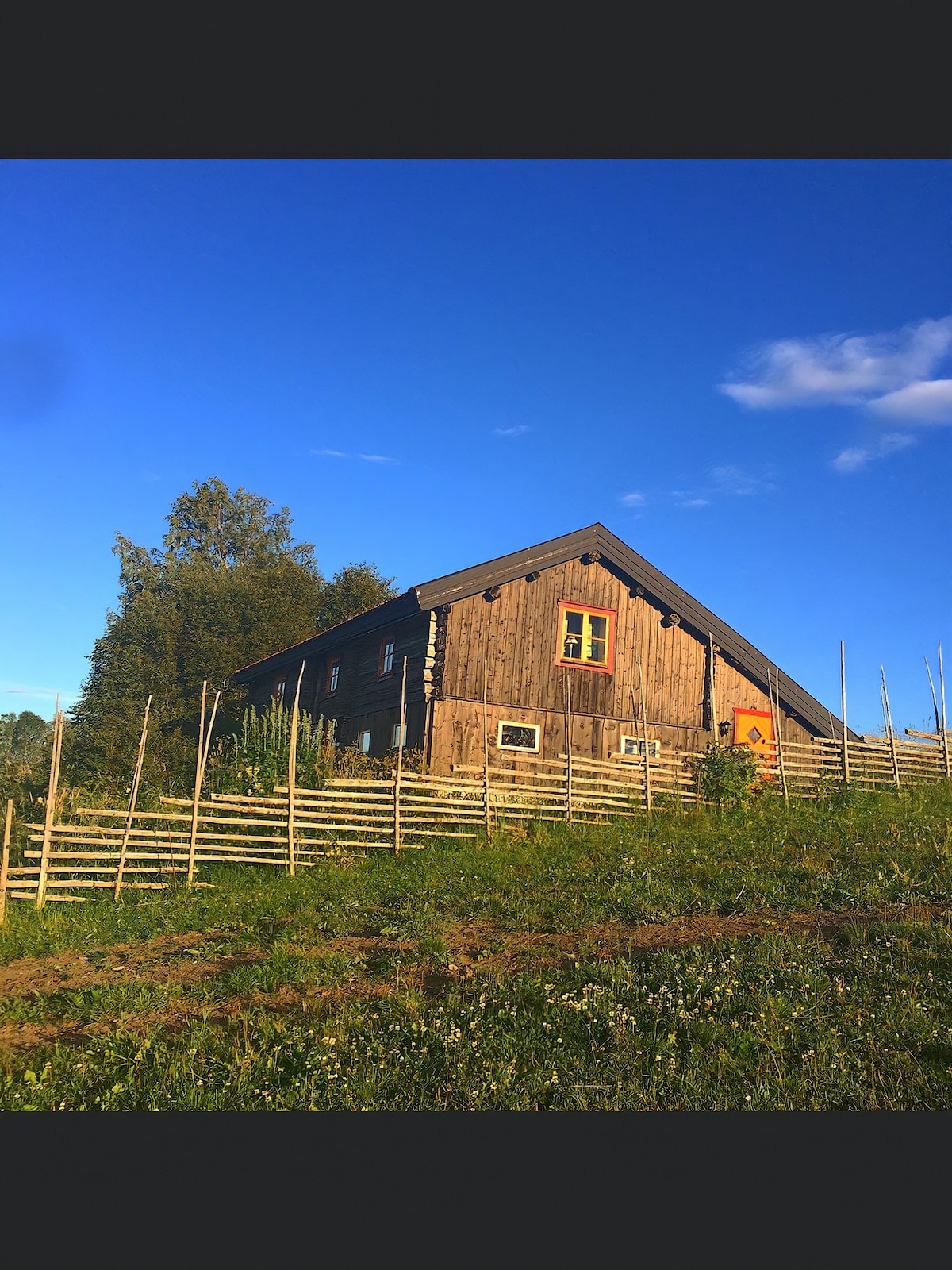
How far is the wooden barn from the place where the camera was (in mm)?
25766

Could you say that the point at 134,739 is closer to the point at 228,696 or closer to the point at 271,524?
the point at 228,696

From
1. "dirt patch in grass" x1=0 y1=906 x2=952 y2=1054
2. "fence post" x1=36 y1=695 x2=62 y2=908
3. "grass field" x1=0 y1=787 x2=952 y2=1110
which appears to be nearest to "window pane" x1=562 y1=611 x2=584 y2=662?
"grass field" x1=0 y1=787 x2=952 y2=1110

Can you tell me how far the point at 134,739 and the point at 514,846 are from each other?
22522mm

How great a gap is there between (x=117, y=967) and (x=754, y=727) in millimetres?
21817

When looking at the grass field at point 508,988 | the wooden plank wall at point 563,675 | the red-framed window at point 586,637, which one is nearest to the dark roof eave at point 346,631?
the wooden plank wall at point 563,675

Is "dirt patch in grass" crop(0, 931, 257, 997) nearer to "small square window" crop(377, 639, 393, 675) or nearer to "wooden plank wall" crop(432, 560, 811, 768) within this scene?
"wooden plank wall" crop(432, 560, 811, 768)

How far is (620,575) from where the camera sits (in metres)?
28.6

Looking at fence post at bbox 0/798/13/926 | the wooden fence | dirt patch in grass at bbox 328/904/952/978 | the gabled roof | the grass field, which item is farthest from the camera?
the gabled roof

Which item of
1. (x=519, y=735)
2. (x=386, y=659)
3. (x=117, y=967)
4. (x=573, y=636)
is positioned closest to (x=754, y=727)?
(x=573, y=636)

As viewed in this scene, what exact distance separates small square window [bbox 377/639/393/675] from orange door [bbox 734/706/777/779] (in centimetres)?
1051

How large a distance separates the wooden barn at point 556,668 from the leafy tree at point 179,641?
7807 mm

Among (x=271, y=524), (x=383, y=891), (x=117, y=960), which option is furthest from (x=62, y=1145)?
(x=271, y=524)

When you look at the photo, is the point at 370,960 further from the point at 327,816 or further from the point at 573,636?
the point at 573,636

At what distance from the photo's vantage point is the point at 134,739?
122ft
